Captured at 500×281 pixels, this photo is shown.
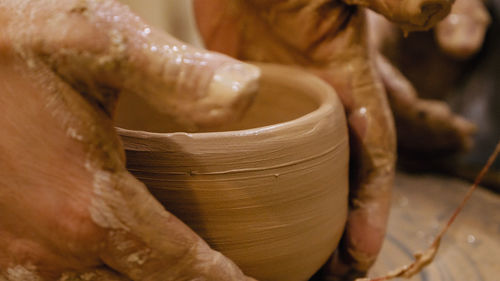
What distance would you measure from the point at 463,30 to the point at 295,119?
865mm

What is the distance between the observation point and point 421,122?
156 cm

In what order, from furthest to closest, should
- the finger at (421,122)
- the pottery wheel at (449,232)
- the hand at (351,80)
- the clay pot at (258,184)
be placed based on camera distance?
the finger at (421,122) < the pottery wheel at (449,232) < the hand at (351,80) < the clay pot at (258,184)

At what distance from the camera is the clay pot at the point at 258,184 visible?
691 mm

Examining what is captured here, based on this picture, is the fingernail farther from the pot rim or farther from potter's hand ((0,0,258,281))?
the pot rim

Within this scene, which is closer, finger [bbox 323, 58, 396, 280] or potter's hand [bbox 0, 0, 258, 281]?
potter's hand [bbox 0, 0, 258, 281]

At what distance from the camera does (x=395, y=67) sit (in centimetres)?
169

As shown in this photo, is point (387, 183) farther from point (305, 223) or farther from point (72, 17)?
point (72, 17)

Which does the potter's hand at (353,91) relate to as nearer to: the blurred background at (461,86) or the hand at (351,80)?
the hand at (351,80)

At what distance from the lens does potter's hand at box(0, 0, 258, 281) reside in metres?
0.55

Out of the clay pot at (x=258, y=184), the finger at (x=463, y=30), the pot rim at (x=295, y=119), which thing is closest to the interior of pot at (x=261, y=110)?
the pot rim at (x=295, y=119)

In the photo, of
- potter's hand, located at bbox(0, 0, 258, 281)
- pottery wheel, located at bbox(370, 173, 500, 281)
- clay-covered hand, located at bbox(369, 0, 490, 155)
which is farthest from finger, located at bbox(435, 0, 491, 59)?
potter's hand, located at bbox(0, 0, 258, 281)

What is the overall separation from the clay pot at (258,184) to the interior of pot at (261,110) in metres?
0.15

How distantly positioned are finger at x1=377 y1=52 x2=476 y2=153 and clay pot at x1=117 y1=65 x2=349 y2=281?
0.73 meters

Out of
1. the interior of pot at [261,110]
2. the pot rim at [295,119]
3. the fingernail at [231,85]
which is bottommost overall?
the interior of pot at [261,110]
